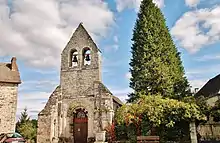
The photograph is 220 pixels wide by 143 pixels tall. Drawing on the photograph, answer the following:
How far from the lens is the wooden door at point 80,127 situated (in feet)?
62.4

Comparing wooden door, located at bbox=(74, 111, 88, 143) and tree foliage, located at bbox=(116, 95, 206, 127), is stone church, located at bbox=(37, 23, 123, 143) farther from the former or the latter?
tree foliage, located at bbox=(116, 95, 206, 127)

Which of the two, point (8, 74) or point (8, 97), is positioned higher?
point (8, 74)

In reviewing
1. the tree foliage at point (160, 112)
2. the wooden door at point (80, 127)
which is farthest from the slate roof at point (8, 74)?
the tree foliage at point (160, 112)

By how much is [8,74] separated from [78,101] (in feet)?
26.8

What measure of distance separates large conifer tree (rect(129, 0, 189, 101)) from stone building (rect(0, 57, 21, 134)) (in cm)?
1115

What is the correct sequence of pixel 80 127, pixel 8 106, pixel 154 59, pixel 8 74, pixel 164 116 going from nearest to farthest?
pixel 164 116 → pixel 80 127 → pixel 154 59 → pixel 8 106 → pixel 8 74

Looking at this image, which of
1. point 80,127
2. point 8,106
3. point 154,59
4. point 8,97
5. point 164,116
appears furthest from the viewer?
point 8,97

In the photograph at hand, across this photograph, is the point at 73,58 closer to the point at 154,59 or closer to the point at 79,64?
the point at 79,64

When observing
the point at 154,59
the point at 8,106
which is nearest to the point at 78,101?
the point at 8,106

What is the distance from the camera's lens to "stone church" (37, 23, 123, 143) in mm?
18344

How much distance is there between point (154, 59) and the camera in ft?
65.6

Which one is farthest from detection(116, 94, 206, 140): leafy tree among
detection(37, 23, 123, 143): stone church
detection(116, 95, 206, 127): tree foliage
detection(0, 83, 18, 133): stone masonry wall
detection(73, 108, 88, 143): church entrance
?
detection(0, 83, 18, 133): stone masonry wall

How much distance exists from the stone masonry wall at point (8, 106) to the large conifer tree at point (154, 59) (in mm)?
11128

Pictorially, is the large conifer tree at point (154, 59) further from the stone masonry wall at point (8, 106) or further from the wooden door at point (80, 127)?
the stone masonry wall at point (8, 106)
